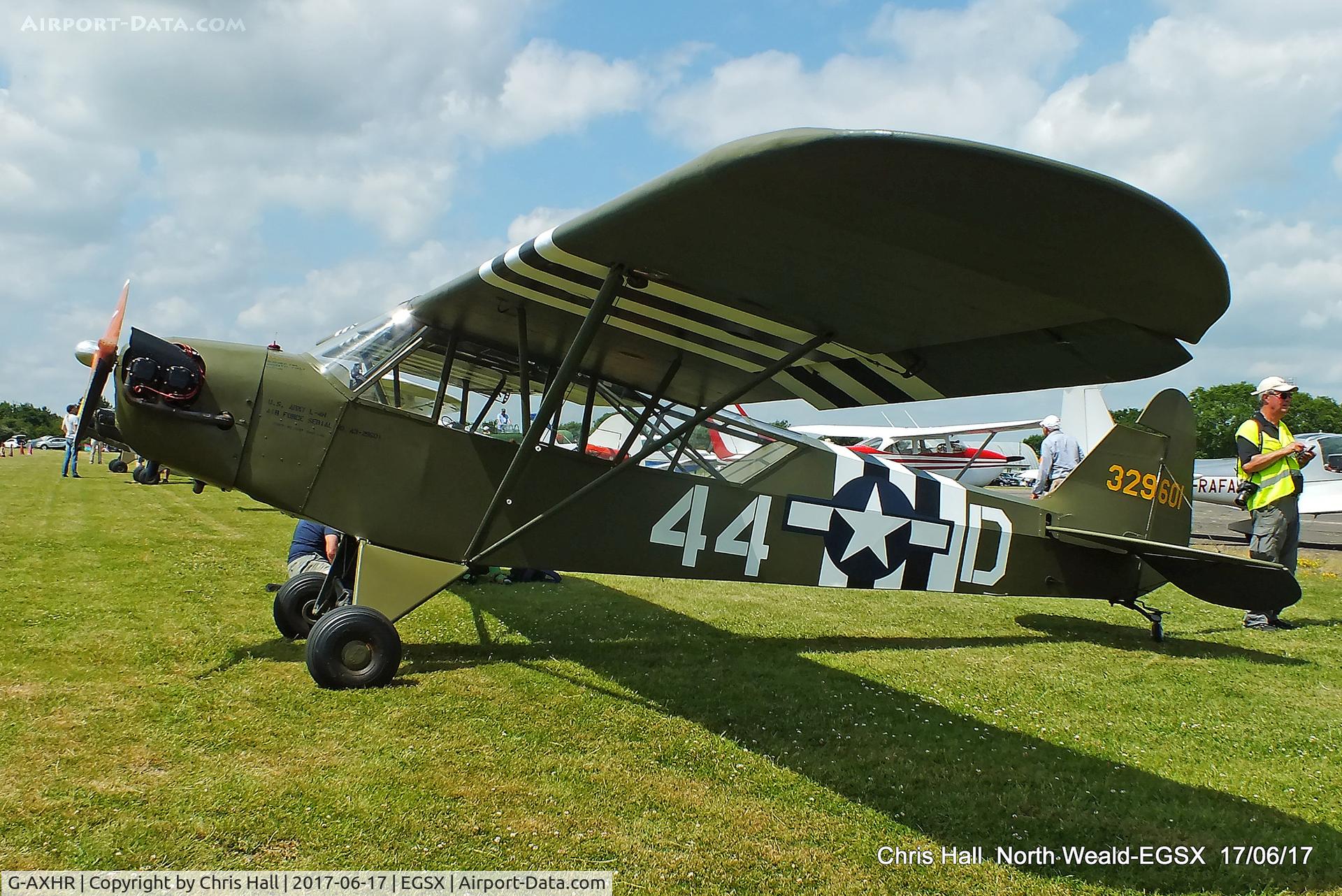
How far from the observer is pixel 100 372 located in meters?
4.39

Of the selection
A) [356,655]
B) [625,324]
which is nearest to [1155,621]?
[625,324]

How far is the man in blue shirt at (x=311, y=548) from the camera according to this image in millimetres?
6020

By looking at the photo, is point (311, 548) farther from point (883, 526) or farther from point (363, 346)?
point (883, 526)

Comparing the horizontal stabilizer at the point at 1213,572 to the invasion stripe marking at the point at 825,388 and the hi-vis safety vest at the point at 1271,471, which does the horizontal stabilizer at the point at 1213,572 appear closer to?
the hi-vis safety vest at the point at 1271,471

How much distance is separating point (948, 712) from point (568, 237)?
3.25 meters

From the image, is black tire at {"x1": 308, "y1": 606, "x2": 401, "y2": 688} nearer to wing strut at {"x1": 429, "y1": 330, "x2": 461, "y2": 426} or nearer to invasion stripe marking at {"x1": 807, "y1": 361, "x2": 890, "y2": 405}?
wing strut at {"x1": 429, "y1": 330, "x2": 461, "y2": 426}

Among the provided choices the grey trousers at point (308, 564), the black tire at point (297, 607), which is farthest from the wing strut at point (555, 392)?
the grey trousers at point (308, 564)

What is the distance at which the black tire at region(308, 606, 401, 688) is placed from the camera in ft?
13.8

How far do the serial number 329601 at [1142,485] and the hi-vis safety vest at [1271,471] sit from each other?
0.80 meters

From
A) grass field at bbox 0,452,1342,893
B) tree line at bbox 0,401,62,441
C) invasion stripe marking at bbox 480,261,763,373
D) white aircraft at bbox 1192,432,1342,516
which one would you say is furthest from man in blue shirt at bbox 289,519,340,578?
tree line at bbox 0,401,62,441

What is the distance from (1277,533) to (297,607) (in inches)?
314

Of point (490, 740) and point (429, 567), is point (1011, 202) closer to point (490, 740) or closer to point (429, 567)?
point (490, 740)

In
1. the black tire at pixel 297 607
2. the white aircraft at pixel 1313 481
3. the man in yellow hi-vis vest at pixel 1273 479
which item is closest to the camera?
the black tire at pixel 297 607

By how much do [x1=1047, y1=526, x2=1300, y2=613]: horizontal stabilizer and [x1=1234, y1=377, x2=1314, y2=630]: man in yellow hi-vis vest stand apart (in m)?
1.18
